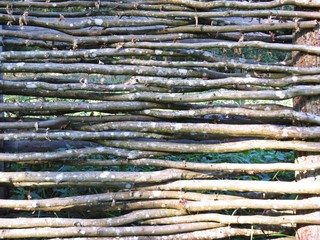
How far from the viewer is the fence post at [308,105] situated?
1.66m

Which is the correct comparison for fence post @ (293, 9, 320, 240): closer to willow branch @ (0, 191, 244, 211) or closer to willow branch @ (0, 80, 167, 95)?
willow branch @ (0, 191, 244, 211)

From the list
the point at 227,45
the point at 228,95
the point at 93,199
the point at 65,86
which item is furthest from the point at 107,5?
the point at 93,199

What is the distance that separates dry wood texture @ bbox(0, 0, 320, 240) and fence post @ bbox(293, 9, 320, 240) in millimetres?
21

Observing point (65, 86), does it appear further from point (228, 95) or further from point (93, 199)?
point (228, 95)

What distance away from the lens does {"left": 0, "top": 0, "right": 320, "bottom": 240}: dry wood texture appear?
1634mm

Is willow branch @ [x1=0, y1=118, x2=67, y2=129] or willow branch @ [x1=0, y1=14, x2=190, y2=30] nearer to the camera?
willow branch @ [x1=0, y1=118, x2=67, y2=129]

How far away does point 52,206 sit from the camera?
1638 mm

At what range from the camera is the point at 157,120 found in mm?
1738

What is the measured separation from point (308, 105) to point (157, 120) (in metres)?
0.61

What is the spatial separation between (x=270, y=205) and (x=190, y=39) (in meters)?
0.81

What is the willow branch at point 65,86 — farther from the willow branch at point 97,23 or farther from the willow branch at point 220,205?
the willow branch at point 220,205

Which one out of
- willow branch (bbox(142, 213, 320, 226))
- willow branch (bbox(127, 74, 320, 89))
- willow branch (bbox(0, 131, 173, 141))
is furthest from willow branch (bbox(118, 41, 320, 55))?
willow branch (bbox(142, 213, 320, 226))

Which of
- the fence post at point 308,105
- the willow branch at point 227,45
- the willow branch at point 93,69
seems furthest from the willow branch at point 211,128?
the willow branch at point 227,45

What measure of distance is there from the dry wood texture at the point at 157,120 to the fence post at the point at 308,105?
2 centimetres
